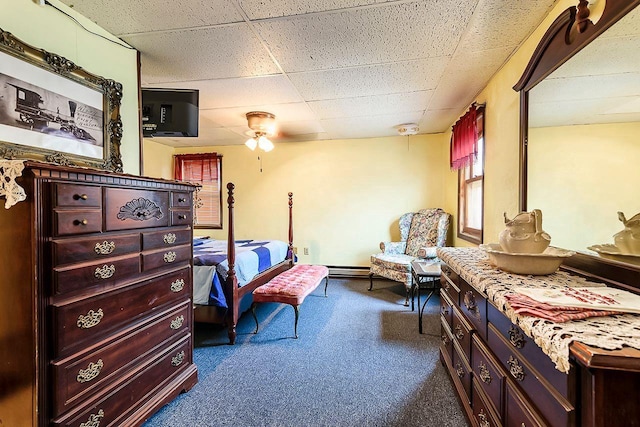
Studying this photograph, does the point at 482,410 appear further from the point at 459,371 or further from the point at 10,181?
the point at 10,181

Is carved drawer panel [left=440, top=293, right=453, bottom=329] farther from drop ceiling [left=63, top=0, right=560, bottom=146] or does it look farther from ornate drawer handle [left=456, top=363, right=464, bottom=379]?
drop ceiling [left=63, top=0, right=560, bottom=146]

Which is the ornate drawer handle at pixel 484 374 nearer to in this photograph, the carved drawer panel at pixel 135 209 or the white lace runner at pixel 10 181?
the carved drawer panel at pixel 135 209

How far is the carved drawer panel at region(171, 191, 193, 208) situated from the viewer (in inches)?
65.7

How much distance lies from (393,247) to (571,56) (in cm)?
303

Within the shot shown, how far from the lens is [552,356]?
0.67 meters

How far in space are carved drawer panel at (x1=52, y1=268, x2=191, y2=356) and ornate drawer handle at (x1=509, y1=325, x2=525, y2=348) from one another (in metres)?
1.66

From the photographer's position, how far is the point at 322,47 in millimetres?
1931

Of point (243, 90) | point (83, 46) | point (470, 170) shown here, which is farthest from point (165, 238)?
point (470, 170)

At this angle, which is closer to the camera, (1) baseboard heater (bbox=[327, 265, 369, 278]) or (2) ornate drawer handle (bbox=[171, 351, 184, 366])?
(2) ornate drawer handle (bbox=[171, 351, 184, 366])

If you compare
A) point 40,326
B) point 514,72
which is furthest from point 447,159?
point 40,326

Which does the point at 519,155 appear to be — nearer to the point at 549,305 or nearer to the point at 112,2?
the point at 549,305

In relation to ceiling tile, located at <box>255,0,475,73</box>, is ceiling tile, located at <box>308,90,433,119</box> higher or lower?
higher

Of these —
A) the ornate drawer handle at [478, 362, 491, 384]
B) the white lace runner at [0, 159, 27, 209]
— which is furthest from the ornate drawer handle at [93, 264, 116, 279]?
the ornate drawer handle at [478, 362, 491, 384]

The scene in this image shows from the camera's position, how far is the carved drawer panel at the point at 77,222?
3.54 ft
